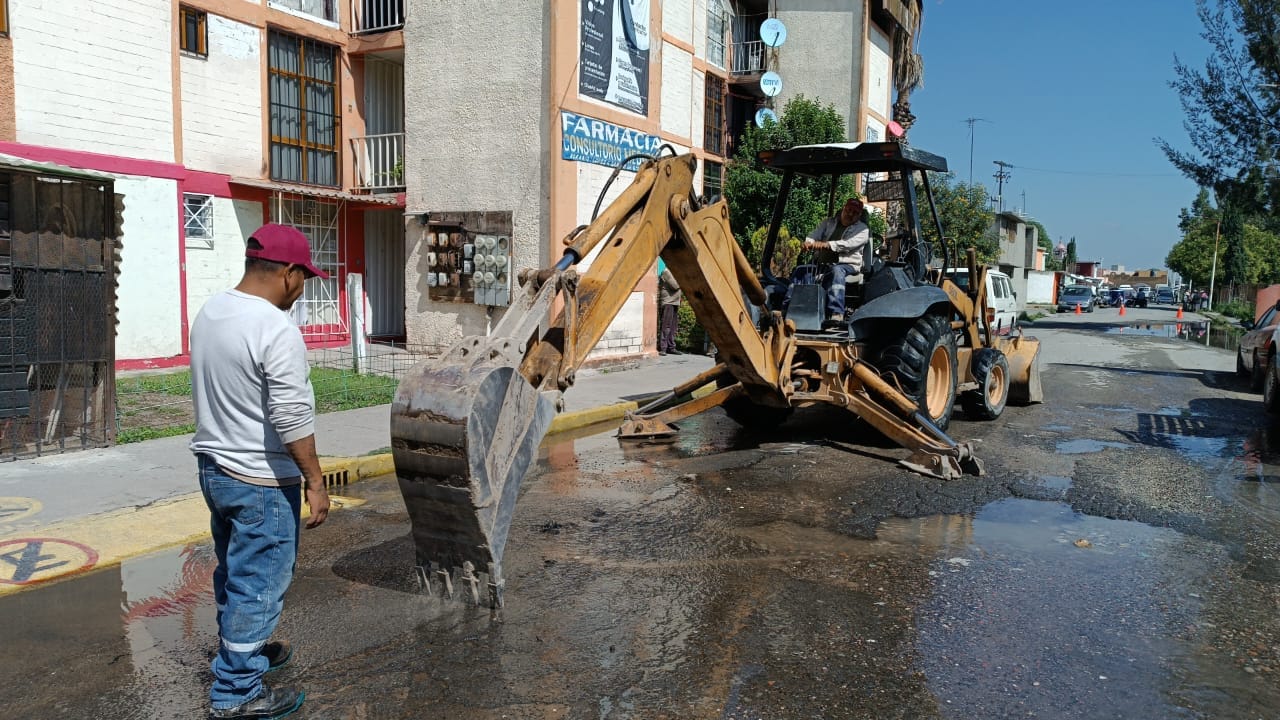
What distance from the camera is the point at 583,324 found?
5305 mm

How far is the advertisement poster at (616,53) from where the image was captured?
14.6m

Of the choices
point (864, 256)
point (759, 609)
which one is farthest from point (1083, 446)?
point (759, 609)

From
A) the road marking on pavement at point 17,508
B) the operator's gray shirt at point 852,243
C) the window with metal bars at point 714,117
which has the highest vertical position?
the window with metal bars at point 714,117

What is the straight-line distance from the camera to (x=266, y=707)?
346 cm

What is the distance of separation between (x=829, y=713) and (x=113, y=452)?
676cm

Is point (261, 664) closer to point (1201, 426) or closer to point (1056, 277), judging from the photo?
point (1201, 426)

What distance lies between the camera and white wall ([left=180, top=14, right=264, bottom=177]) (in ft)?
45.5

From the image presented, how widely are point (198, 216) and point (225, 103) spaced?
1.94 m

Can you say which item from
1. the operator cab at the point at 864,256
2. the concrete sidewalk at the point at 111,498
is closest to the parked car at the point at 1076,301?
the operator cab at the point at 864,256

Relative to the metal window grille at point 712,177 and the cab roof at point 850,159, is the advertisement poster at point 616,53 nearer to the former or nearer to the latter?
the cab roof at point 850,159

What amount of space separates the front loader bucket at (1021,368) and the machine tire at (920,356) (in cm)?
280

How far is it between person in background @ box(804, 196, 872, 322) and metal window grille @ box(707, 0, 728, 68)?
16169mm

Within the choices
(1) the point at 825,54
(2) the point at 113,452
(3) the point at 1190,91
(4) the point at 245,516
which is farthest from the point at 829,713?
(3) the point at 1190,91

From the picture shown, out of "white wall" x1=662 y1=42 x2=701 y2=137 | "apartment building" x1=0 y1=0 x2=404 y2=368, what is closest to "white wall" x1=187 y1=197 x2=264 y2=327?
"apartment building" x1=0 y1=0 x2=404 y2=368
